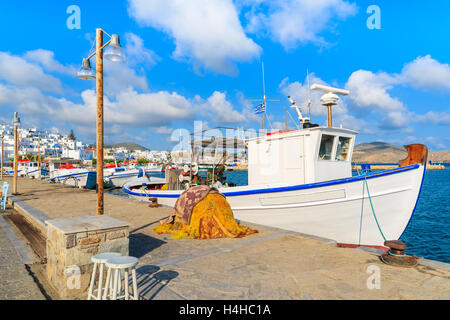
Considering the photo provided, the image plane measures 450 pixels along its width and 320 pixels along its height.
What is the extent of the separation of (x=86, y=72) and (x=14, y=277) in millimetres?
4708

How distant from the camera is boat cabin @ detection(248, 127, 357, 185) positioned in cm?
952

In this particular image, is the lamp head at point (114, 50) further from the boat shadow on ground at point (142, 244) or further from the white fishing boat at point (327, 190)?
the white fishing boat at point (327, 190)

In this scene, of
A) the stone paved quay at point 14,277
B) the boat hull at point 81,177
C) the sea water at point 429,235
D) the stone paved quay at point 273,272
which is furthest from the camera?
the boat hull at point 81,177

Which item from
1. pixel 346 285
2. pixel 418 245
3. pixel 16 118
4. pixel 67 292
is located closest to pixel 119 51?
pixel 67 292

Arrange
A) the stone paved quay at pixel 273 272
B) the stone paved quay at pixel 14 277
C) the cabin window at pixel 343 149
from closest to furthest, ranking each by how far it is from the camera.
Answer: the stone paved quay at pixel 273 272
the stone paved quay at pixel 14 277
the cabin window at pixel 343 149

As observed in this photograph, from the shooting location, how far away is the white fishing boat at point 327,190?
812 cm

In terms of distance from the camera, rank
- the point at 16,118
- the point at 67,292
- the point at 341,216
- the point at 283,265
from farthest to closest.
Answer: the point at 16,118 < the point at 341,216 < the point at 283,265 < the point at 67,292

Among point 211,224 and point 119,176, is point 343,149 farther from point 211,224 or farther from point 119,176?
point 119,176

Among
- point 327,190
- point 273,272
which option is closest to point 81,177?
point 327,190

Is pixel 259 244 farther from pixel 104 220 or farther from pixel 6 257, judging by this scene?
pixel 6 257

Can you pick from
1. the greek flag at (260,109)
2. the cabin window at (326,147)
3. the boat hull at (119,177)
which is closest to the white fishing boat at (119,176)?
the boat hull at (119,177)

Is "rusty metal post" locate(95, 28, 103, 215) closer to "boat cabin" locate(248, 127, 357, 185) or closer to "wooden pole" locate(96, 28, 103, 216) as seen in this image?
"wooden pole" locate(96, 28, 103, 216)

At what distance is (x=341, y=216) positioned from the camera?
8367mm

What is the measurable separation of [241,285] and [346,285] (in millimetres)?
1472
